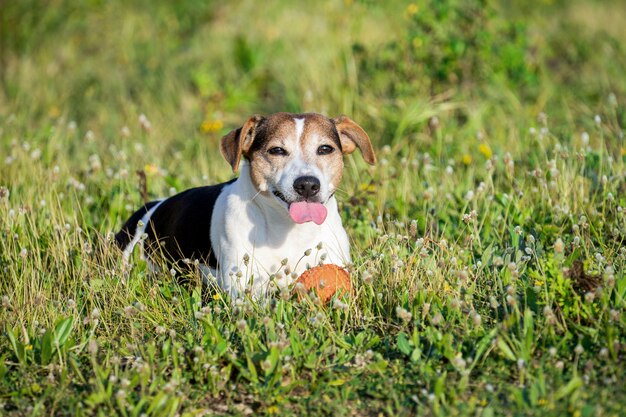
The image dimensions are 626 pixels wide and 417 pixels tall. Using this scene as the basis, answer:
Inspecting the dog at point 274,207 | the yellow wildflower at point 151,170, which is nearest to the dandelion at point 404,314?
the dog at point 274,207

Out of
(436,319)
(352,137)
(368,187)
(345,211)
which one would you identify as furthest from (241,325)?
(368,187)

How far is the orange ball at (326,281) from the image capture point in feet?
15.3

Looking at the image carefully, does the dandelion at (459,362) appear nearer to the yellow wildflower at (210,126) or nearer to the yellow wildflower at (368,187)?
the yellow wildflower at (368,187)

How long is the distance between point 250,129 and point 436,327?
1.75 meters

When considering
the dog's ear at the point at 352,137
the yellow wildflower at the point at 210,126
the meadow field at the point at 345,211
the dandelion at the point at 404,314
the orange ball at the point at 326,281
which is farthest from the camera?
the yellow wildflower at the point at 210,126

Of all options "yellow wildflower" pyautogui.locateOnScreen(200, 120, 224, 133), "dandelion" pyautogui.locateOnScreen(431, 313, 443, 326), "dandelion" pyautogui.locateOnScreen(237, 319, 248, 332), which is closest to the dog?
"dandelion" pyautogui.locateOnScreen(237, 319, 248, 332)

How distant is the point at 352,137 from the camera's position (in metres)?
5.56

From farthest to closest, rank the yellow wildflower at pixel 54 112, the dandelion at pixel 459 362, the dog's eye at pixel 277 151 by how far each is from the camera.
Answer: the yellow wildflower at pixel 54 112 → the dog's eye at pixel 277 151 → the dandelion at pixel 459 362

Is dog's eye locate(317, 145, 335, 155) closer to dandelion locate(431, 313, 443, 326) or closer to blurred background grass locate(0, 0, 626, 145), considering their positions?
dandelion locate(431, 313, 443, 326)

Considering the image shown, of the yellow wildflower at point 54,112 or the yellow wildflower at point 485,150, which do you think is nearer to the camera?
the yellow wildflower at point 485,150

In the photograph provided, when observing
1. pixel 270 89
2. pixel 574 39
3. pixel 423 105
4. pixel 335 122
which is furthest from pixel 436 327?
pixel 574 39

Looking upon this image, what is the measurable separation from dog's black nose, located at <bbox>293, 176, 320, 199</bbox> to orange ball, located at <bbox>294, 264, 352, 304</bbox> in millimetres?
420

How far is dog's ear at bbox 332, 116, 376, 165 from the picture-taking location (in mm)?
5492

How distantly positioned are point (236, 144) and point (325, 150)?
20.7 inches
